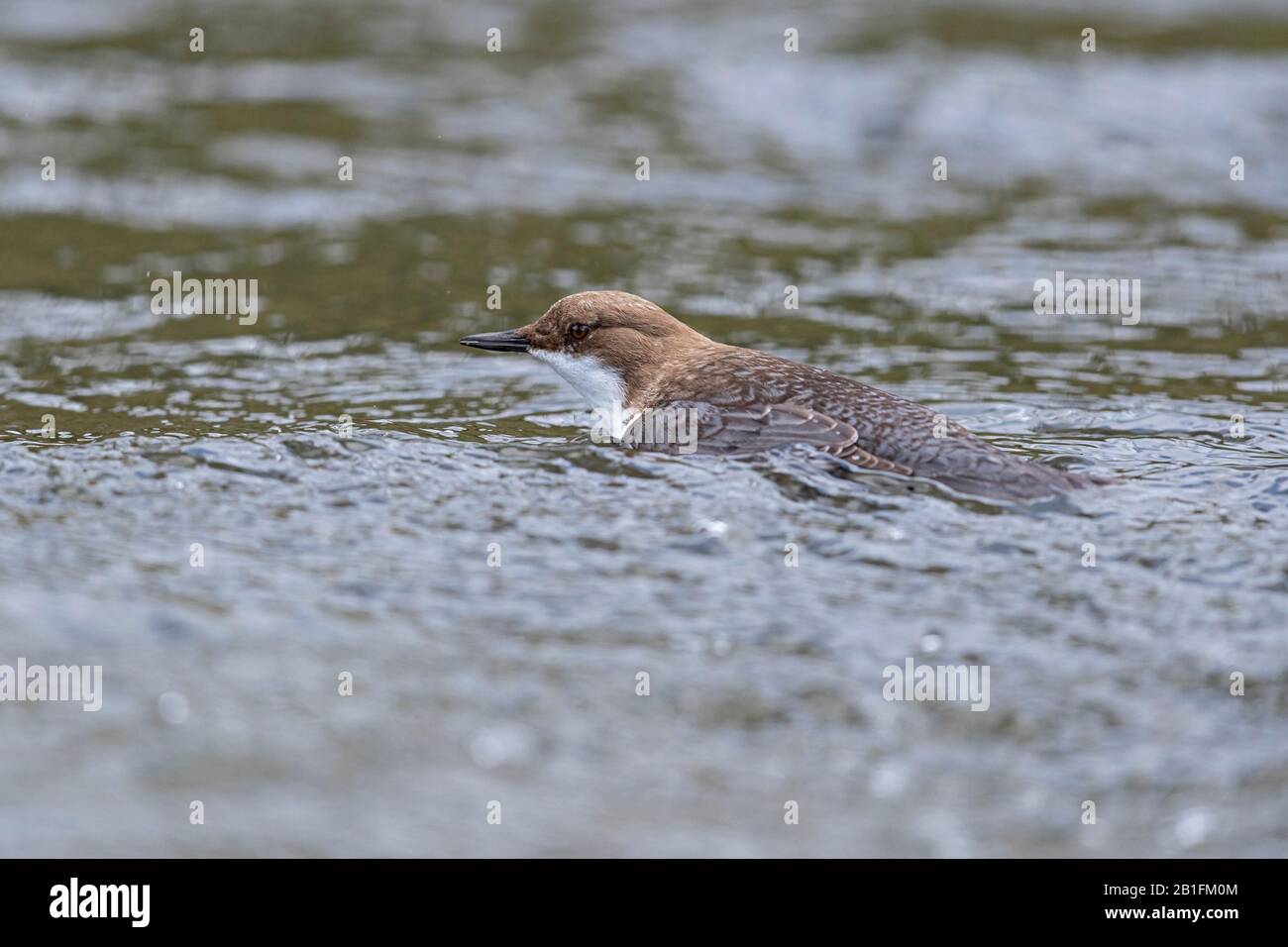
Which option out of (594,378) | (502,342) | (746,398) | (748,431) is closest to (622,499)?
(748,431)

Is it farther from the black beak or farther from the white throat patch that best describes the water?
the black beak

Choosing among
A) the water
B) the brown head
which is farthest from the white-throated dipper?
the water

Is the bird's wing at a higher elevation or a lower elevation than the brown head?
lower

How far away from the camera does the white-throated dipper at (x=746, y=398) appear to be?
22.9ft

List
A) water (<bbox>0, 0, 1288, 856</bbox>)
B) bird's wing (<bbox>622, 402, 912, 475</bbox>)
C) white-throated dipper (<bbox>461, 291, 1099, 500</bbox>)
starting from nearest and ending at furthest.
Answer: water (<bbox>0, 0, 1288, 856</bbox>)
white-throated dipper (<bbox>461, 291, 1099, 500</bbox>)
bird's wing (<bbox>622, 402, 912, 475</bbox>)

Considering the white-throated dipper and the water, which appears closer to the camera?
the water

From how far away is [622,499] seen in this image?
6910 millimetres

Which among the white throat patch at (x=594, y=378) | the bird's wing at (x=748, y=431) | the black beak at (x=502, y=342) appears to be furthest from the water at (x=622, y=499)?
the black beak at (x=502, y=342)

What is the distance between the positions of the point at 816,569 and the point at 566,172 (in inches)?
354

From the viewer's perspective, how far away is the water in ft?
16.6

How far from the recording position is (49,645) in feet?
18.9
